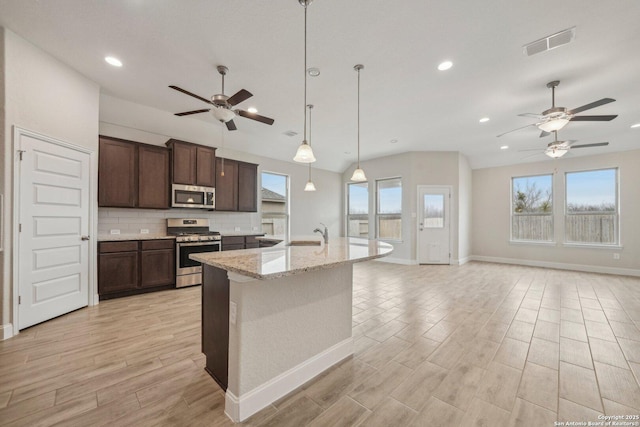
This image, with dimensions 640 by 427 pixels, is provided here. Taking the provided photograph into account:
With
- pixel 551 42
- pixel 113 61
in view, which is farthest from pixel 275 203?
pixel 551 42

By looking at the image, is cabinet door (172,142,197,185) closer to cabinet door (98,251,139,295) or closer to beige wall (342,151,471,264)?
cabinet door (98,251,139,295)

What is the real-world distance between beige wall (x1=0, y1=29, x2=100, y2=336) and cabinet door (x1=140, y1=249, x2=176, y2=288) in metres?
1.45

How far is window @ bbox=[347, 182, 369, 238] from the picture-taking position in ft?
25.7

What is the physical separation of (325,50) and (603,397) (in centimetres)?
367

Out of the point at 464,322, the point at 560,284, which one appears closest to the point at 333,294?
the point at 464,322

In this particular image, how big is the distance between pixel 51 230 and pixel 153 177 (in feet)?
5.28

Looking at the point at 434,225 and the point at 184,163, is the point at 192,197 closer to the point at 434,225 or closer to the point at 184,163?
the point at 184,163

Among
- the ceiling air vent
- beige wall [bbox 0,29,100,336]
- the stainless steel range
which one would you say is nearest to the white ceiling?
the ceiling air vent

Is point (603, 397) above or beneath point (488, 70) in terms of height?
beneath

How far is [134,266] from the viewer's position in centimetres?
383

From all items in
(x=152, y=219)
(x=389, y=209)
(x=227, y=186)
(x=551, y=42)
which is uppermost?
(x=551, y=42)

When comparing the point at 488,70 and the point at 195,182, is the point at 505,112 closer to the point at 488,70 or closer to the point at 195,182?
the point at 488,70

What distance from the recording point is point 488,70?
9.73 ft

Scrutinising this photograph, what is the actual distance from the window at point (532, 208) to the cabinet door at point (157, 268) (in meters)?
8.30
